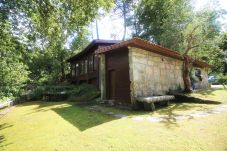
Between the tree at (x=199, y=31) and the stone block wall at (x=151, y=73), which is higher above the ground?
the tree at (x=199, y=31)

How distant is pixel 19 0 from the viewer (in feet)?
24.8

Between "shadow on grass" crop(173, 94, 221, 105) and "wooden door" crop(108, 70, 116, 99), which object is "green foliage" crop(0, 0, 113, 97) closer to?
"wooden door" crop(108, 70, 116, 99)

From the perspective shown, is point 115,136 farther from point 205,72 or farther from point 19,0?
point 205,72

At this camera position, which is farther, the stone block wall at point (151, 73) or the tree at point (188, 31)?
the tree at point (188, 31)

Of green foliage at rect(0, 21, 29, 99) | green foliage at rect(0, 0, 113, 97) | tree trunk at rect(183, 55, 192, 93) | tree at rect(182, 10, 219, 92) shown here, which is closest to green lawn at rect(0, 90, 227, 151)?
green foliage at rect(0, 21, 29, 99)

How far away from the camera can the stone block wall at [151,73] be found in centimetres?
991

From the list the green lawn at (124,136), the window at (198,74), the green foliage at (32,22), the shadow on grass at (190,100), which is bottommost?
the green lawn at (124,136)

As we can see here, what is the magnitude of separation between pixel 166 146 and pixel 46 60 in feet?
86.6

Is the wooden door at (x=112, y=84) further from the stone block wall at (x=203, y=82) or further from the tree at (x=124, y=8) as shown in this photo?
the tree at (x=124, y=8)

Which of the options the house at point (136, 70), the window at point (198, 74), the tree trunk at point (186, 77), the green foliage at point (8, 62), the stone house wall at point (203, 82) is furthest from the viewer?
the window at point (198, 74)

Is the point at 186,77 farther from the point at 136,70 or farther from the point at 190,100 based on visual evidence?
the point at 136,70

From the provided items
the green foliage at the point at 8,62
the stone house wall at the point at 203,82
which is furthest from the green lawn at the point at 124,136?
the stone house wall at the point at 203,82

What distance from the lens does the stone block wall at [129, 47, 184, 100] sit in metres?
9.91

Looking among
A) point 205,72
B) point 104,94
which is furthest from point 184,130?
point 205,72
